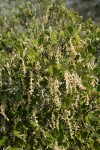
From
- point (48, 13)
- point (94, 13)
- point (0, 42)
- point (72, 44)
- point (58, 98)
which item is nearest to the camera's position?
point (58, 98)

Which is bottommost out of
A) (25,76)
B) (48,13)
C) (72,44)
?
(25,76)

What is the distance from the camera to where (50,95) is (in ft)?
14.4

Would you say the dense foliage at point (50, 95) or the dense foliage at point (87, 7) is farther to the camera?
the dense foliage at point (87, 7)

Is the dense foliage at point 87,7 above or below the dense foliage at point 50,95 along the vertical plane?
above

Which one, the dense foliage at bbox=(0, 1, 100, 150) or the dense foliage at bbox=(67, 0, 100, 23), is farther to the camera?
the dense foliage at bbox=(67, 0, 100, 23)

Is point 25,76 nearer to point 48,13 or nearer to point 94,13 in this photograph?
point 48,13

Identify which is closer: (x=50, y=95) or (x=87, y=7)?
(x=50, y=95)

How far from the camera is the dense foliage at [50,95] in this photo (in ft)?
14.4

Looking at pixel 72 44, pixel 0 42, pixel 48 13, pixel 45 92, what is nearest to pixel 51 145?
pixel 45 92

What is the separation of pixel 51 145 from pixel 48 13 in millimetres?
5105

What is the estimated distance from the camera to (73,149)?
4.58m

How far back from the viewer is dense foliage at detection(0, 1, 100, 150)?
4.38 metres

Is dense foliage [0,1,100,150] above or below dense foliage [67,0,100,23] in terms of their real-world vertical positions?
below

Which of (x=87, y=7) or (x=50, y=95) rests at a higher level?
(x=87, y=7)
